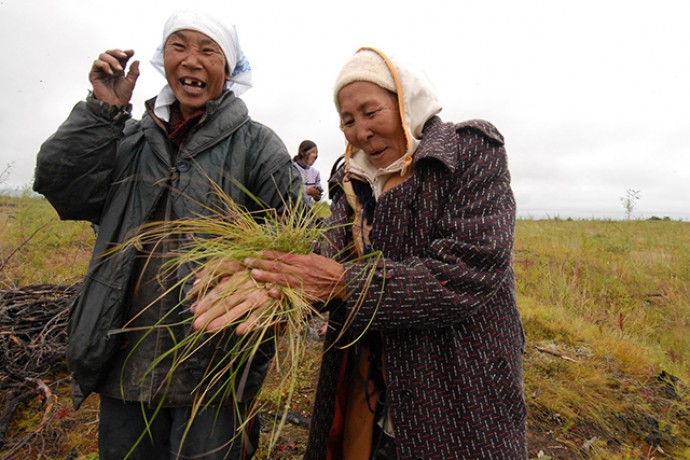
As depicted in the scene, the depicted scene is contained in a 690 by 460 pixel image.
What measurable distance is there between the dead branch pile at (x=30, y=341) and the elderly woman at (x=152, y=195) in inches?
58.2

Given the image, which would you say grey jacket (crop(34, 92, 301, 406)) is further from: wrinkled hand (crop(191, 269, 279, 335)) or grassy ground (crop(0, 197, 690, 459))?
grassy ground (crop(0, 197, 690, 459))

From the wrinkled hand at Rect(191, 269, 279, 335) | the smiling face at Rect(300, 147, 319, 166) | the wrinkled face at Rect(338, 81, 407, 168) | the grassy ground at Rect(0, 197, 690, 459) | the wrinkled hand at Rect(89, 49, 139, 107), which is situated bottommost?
the grassy ground at Rect(0, 197, 690, 459)

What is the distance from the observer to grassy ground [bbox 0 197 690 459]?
8.66 ft

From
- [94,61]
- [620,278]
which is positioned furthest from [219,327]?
[620,278]

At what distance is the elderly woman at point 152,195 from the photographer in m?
1.53

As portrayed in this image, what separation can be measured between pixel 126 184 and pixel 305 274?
977mm

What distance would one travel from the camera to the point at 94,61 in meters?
1.58

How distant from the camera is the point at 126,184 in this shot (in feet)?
5.44

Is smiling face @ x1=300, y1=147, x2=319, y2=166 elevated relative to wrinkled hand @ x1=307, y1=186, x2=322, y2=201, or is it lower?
elevated

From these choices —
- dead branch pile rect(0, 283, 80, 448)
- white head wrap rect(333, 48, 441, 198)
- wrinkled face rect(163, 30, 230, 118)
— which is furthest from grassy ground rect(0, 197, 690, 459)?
wrinkled face rect(163, 30, 230, 118)

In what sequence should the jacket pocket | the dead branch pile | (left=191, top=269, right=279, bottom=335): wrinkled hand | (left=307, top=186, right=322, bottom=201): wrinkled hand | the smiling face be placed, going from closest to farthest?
(left=191, top=269, right=279, bottom=335): wrinkled hand < the jacket pocket < the dead branch pile < (left=307, top=186, right=322, bottom=201): wrinkled hand < the smiling face

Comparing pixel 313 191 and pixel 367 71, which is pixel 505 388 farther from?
pixel 313 191

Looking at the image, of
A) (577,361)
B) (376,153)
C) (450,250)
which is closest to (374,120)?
(376,153)

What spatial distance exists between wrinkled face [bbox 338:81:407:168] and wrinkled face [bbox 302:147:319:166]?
5.71m
